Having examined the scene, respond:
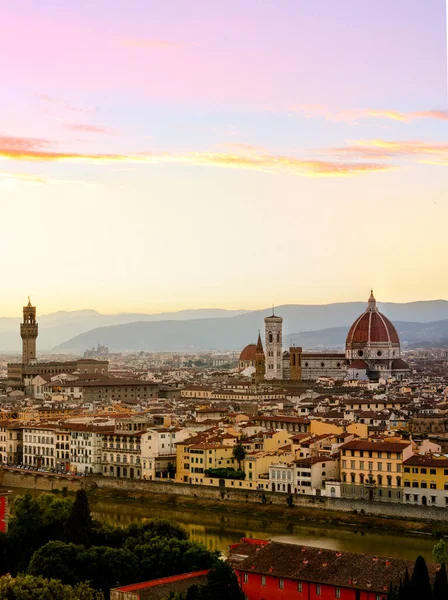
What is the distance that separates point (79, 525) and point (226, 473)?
26.5 ft

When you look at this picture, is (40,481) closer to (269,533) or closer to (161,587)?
(269,533)

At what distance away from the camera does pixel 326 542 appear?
17.6 metres

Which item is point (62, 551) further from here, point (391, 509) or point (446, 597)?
point (391, 509)

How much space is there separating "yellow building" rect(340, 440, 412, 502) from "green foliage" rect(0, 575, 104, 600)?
9.02 meters

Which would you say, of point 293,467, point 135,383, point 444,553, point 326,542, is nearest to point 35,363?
point 135,383

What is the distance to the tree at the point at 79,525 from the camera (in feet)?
47.3

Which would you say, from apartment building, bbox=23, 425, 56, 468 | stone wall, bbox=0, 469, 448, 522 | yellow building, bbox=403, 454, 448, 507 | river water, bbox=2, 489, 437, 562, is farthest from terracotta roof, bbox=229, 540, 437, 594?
apartment building, bbox=23, 425, 56, 468

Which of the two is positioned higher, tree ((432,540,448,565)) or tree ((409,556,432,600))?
tree ((409,556,432,600))

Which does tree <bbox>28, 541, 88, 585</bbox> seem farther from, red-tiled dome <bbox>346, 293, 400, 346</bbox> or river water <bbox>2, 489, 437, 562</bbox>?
red-tiled dome <bbox>346, 293, 400, 346</bbox>

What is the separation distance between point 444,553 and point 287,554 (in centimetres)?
263

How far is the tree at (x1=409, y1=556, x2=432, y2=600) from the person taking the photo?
1103cm

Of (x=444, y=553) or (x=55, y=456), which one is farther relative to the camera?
(x=55, y=456)

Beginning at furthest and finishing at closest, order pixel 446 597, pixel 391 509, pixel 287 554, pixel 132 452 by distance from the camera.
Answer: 1. pixel 132 452
2. pixel 391 509
3. pixel 287 554
4. pixel 446 597

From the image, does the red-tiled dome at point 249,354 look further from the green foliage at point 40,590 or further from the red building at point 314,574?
the green foliage at point 40,590
